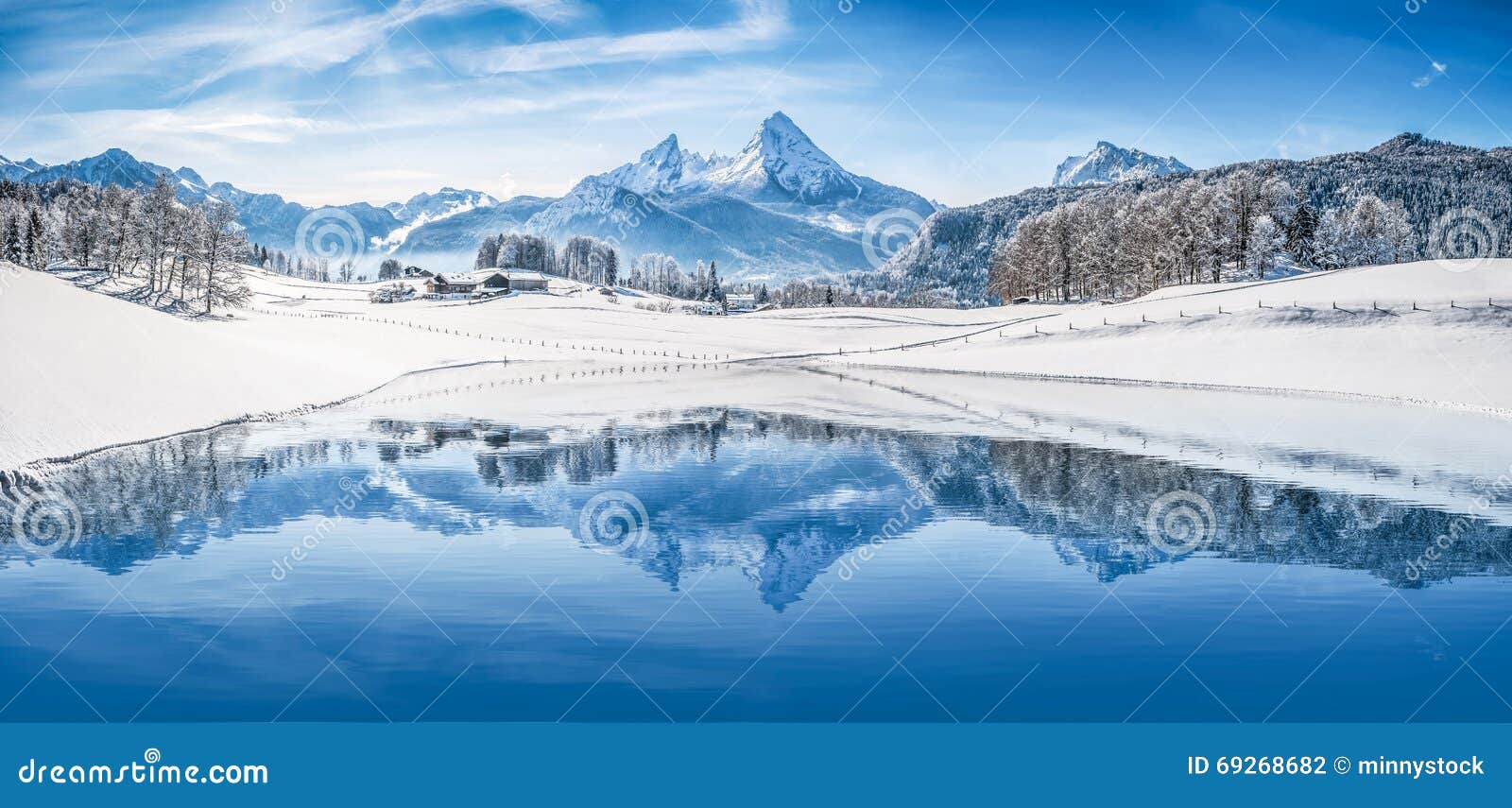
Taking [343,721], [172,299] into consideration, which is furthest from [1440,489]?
[172,299]

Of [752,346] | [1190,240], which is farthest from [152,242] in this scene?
A: [1190,240]

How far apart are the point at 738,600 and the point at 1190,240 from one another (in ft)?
401

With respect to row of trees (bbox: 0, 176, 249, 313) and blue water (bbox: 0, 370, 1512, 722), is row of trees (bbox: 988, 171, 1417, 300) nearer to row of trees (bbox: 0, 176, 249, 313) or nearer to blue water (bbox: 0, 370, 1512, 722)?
row of trees (bbox: 0, 176, 249, 313)

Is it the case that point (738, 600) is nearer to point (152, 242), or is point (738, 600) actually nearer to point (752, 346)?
point (752, 346)

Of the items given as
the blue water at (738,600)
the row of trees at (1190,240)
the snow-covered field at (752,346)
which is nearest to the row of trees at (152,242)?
the snow-covered field at (752,346)

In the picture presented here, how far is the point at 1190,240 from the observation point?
418 feet

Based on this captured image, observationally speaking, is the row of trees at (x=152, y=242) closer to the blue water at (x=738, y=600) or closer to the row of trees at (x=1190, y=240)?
the blue water at (x=738, y=600)

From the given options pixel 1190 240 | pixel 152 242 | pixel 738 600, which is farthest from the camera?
pixel 1190 240

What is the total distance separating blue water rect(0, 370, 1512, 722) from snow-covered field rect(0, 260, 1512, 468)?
13580 millimetres

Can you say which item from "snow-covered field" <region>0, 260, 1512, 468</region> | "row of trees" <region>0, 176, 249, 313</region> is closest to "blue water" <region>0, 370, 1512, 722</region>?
"snow-covered field" <region>0, 260, 1512, 468</region>

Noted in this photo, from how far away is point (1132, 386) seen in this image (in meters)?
71.9

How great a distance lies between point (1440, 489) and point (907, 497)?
14.6m

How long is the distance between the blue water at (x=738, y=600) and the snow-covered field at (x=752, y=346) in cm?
1358

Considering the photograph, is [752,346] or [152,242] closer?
[152,242]
